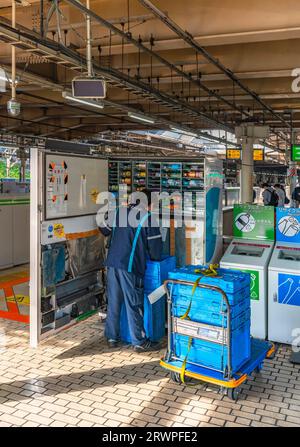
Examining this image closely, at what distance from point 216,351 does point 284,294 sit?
1373mm

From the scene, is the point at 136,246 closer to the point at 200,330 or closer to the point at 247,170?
the point at 200,330

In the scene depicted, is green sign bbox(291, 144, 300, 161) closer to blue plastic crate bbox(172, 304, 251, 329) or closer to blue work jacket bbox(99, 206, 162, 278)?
blue work jacket bbox(99, 206, 162, 278)

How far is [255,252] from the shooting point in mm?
5113

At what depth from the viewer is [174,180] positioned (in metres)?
7.21

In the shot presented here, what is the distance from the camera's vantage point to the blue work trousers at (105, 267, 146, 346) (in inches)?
180

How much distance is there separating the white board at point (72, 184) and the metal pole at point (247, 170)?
29.5ft

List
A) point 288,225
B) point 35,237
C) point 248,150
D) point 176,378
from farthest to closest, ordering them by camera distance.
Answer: point 248,150 → point 288,225 → point 35,237 → point 176,378

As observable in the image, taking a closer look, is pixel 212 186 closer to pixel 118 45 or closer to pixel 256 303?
pixel 256 303

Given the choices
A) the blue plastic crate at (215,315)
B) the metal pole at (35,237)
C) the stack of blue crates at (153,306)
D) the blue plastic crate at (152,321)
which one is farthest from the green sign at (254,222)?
the metal pole at (35,237)

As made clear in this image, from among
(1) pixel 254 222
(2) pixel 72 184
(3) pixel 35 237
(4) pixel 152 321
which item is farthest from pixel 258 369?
(2) pixel 72 184

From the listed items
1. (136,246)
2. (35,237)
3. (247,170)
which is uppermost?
(247,170)
